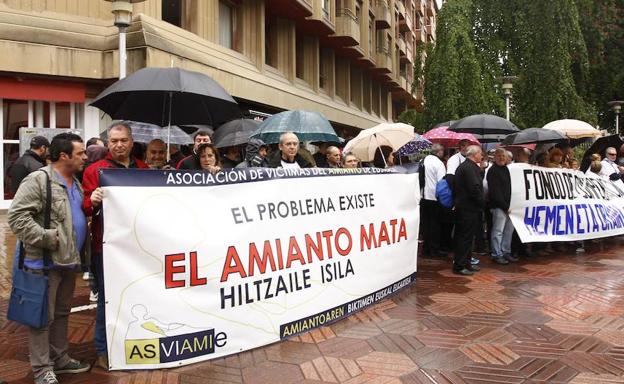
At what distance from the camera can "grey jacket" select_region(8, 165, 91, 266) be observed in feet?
10.5

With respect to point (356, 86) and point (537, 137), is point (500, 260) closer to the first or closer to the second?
point (537, 137)

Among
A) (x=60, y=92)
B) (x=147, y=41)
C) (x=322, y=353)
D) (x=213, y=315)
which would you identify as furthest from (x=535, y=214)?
(x=60, y=92)

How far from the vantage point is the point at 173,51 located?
1284 cm

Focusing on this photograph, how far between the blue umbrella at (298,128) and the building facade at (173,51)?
6023mm

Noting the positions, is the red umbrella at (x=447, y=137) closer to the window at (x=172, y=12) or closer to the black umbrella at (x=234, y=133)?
the black umbrella at (x=234, y=133)

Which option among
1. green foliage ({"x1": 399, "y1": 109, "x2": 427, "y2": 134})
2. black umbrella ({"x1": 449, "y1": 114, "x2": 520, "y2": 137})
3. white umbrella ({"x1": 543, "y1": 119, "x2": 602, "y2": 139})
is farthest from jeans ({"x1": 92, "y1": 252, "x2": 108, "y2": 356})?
green foliage ({"x1": 399, "y1": 109, "x2": 427, "y2": 134})

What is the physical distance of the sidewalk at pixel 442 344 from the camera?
367cm

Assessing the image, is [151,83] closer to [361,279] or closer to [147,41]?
[361,279]

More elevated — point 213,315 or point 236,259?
point 236,259

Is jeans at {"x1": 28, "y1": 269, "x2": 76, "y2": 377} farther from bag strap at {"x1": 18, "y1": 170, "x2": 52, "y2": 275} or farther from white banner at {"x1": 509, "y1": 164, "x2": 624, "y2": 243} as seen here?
white banner at {"x1": 509, "y1": 164, "x2": 624, "y2": 243}

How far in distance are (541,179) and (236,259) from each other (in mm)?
5771

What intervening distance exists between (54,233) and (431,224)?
6113mm

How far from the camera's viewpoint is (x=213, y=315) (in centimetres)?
389

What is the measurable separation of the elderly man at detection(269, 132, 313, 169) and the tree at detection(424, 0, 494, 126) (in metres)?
15.3
